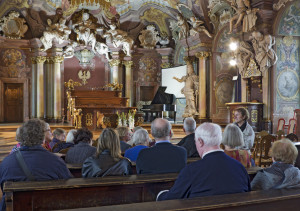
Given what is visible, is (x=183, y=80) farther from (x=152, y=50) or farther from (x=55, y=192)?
(x=55, y=192)

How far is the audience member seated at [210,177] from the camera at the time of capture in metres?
2.09

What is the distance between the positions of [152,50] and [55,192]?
58.4 feet

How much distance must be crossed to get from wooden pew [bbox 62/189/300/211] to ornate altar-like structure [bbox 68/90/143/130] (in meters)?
9.61

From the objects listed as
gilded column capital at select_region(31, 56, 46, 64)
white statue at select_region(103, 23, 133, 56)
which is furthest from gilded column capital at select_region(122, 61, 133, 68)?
gilded column capital at select_region(31, 56, 46, 64)

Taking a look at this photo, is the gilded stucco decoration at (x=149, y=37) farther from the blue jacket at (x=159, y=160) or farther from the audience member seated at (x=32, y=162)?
the audience member seated at (x=32, y=162)

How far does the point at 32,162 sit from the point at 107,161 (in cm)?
64

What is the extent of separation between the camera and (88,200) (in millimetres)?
2641

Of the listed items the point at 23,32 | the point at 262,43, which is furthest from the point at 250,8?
the point at 23,32

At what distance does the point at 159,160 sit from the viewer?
3.20 m

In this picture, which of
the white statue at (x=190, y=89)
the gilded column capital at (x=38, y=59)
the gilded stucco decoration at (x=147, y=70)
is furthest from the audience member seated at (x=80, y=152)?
the gilded stucco decoration at (x=147, y=70)

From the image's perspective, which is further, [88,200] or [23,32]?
[23,32]

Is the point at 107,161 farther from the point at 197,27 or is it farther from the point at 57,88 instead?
the point at 57,88

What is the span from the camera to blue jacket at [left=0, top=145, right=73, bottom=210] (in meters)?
2.76

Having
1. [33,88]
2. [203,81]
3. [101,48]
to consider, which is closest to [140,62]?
[101,48]
